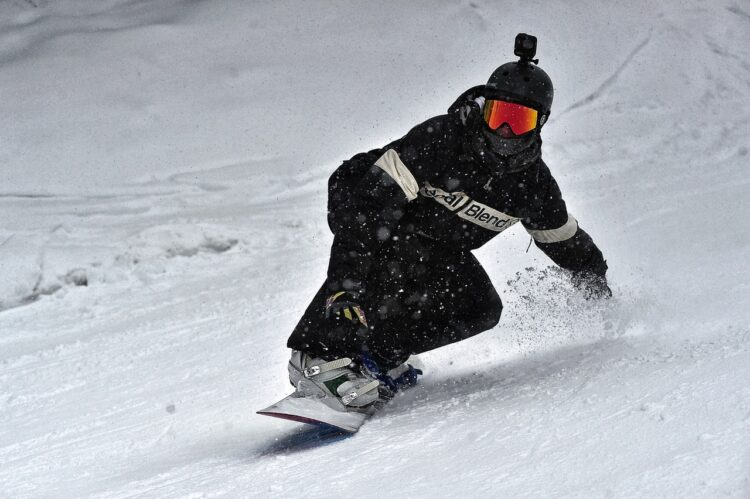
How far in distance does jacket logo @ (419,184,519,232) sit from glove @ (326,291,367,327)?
19.9 inches

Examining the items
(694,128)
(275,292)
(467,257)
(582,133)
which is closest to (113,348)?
(275,292)

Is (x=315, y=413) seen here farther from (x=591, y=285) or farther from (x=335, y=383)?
(x=591, y=285)

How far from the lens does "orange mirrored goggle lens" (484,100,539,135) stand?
110 inches

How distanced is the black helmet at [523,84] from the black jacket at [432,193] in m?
0.13

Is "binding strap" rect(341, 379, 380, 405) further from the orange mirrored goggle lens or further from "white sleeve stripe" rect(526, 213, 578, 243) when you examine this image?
the orange mirrored goggle lens

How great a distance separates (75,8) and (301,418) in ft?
25.0

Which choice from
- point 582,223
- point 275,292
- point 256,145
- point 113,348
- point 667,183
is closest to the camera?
point 113,348

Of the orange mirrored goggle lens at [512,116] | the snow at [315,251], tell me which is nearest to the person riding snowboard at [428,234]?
the orange mirrored goggle lens at [512,116]

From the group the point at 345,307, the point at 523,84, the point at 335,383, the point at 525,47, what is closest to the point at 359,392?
the point at 335,383

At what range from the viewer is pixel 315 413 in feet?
9.73

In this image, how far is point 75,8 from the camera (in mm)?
9164

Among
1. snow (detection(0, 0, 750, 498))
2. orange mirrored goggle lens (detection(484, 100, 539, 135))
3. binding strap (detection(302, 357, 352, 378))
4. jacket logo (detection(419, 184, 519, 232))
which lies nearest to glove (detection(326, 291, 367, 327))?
binding strap (detection(302, 357, 352, 378))

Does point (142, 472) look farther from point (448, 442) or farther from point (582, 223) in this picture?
point (582, 223)

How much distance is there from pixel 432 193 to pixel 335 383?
0.78 m
